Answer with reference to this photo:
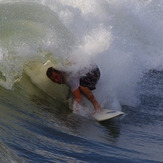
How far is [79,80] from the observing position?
6277 millimetres

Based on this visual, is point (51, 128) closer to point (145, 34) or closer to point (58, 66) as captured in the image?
point (58, 66)

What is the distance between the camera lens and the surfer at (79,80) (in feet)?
20.3

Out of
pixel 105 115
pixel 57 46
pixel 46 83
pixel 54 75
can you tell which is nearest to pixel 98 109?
pixel 105 115

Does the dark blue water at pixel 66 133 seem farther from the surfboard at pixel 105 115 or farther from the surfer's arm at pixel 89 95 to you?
the surfer's arm at pixel 89 95

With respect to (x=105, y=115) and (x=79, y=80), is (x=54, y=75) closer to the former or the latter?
(x=79, y=80)

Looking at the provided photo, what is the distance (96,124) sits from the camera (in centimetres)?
560

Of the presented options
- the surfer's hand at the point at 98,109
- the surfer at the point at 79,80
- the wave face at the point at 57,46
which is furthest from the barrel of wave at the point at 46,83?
the surfer's hand at the point at 98,109

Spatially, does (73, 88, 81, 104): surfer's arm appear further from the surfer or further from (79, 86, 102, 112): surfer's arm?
(79, 86, 102, 112): surfer's arm

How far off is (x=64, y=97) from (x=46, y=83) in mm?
425

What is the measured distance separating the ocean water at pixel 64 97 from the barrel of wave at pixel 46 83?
0.02 m

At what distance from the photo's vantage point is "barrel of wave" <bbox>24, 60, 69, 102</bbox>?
6.62 m

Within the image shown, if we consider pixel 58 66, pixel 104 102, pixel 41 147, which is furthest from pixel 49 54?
pixel 41 147

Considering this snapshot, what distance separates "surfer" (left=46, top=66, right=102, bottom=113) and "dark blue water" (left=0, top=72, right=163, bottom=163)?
0.35 metres

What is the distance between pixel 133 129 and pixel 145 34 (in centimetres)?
956
